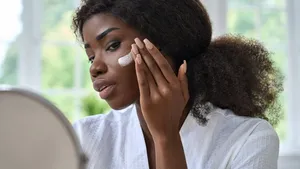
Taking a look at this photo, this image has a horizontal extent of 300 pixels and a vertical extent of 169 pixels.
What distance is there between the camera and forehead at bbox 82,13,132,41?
0.91 m

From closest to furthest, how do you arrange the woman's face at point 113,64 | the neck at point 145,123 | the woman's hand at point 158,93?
1. the woman's hand at point 158,93
2. the woman's face at point 113,64
3. the neck at point 145,123

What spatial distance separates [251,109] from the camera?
1051mm

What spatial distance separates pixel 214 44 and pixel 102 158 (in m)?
0.33

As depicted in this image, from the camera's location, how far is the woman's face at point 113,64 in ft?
2.90

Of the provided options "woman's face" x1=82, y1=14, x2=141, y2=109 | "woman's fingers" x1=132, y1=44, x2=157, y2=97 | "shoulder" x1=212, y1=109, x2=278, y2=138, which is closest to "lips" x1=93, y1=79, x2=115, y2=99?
"woman's face" x1=82, y1=14, x2=141, y2=109

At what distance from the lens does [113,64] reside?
88 centimetres

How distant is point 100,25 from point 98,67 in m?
0.08

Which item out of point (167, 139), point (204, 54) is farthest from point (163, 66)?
point (204, 54)

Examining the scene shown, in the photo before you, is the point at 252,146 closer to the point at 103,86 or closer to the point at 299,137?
the point at 103,86

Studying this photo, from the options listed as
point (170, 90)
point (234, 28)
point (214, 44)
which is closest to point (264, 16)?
point (234, 28)

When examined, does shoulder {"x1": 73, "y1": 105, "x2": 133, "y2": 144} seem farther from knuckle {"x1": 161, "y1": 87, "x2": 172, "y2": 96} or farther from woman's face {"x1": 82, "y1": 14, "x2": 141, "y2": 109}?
knuckle {"x1": 161, "y1": 87, "x2": 172, "y2": 96}

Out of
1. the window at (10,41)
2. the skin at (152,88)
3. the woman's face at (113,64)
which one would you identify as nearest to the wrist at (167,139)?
the skin at (152,88)

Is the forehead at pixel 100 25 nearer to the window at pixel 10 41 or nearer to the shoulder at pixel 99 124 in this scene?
the shoulder at pixel 99 124

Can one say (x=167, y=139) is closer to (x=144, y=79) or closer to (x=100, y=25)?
(x=144, y=79)
